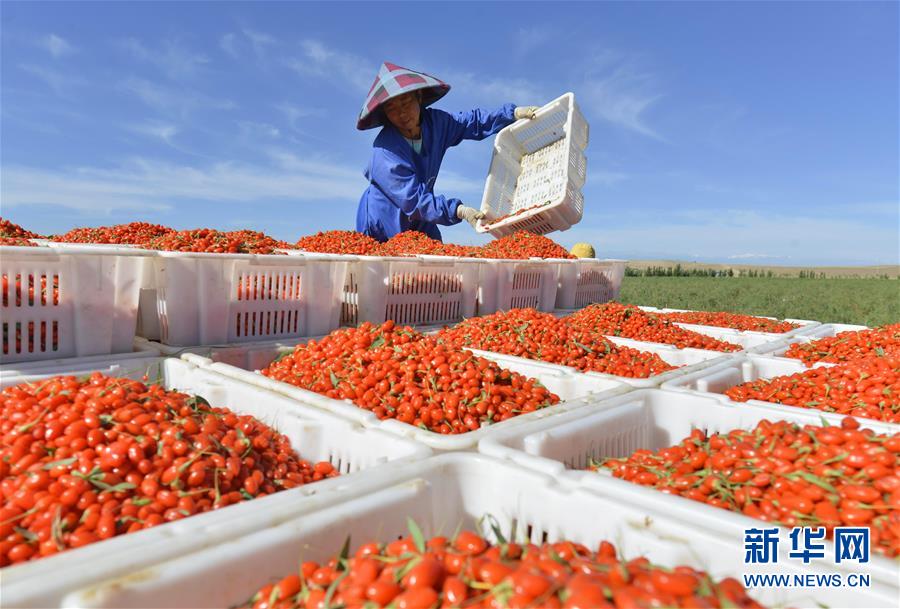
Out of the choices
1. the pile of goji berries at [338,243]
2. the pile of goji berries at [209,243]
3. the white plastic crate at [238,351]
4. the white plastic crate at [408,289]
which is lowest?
the white plastic crate at [238,351]

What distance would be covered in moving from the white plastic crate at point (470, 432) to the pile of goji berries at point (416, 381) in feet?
0.41

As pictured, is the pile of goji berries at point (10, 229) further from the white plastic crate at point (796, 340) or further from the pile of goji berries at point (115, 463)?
the white plastic crate at point (796, 340)

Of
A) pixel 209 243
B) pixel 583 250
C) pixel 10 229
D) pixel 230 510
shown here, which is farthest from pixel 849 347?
pixel 583 250

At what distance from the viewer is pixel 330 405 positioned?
190 cm

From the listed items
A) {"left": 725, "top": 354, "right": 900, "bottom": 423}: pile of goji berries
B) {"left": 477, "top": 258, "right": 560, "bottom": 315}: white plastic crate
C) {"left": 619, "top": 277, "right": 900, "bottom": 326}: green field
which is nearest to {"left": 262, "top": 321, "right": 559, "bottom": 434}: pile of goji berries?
{"left": 725, "top": 354, "right": 900, "bottom": 423}: pile of goji berries

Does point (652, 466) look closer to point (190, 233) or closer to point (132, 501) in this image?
point (132, 501)

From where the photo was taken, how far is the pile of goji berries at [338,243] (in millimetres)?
5121

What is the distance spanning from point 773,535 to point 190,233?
328 centimetres

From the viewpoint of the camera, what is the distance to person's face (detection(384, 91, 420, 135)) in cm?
649

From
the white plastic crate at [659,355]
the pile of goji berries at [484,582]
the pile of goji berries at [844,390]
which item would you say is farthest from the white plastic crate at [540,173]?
the pile of goji berries at [484,582]

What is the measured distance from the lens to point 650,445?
2234 mm

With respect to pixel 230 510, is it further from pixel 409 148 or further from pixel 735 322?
pixel 409 148

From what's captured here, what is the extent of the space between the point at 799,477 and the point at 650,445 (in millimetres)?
848

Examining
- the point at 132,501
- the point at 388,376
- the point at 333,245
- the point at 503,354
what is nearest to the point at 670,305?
the point at 333,245
